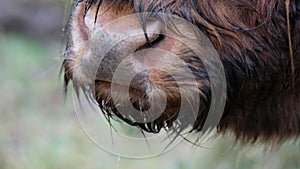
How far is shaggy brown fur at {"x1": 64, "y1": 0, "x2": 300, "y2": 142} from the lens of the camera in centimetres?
198

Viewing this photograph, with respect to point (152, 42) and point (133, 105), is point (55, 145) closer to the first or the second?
point (133, 105)

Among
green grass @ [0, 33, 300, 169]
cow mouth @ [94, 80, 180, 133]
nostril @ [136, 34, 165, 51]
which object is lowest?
green grass @ [0, 33, 300, 169]

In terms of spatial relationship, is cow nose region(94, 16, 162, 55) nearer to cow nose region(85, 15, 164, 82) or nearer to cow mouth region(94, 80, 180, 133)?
cow nose region(85, 15, 164, 82)

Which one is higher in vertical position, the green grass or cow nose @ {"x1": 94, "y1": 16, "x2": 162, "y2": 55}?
cow nose @ {"x1": 94, "y1": 16, "x2": 162, "y2": 55}

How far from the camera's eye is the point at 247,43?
2.08 meters

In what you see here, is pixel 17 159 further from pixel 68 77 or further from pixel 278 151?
pixel 68 77

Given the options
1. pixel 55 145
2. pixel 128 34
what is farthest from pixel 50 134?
pixel 128 34

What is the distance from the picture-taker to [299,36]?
2131 mm

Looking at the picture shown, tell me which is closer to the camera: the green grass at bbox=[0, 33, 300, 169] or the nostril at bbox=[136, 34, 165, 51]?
the nostril at bbox=[136, 34, 165, 51]

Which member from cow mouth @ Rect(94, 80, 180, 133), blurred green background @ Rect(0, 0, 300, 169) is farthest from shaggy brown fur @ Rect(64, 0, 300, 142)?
blurred green background @ Rect(0, 0, 300, 169)

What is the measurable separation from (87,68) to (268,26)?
0.47 m

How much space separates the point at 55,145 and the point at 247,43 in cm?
188

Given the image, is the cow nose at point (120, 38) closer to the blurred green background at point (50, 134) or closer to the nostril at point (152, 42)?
the nostril at point (152, 42)

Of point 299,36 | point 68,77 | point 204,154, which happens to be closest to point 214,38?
point 299,36
